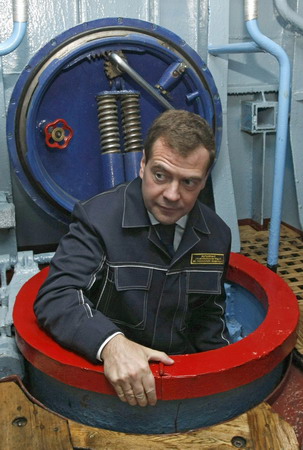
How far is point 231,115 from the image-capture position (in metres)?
3.31

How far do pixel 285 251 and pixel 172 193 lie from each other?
5.64 ft

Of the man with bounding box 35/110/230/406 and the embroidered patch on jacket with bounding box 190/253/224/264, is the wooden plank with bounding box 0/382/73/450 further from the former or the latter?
the embroidered patch on jacket with bounding box 190/253/224/264

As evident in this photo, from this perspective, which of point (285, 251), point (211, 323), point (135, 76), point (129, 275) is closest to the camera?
point (129, 275)

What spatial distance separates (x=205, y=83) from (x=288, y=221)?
126cm

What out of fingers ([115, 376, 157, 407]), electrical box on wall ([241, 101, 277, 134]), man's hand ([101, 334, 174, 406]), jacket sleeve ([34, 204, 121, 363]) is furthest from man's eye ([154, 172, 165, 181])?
electrical box on wall ([241, 101, 277, 134])

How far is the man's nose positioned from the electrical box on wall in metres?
1.84

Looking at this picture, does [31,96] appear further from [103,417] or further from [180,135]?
[103,417]

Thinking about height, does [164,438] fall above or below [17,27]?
below

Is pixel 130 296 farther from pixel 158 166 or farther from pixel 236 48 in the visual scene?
pixel 236 48

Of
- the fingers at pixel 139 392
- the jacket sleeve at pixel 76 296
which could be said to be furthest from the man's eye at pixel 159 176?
the fingers at pixel 139 392

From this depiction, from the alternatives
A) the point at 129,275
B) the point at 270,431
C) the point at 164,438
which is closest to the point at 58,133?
the point at 129,275

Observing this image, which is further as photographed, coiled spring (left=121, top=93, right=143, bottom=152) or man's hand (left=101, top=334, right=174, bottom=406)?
coiled spring (left=121, top=93, right=143, bottom=152)

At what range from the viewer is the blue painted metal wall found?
2.70m

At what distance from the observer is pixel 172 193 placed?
1.51 meters
